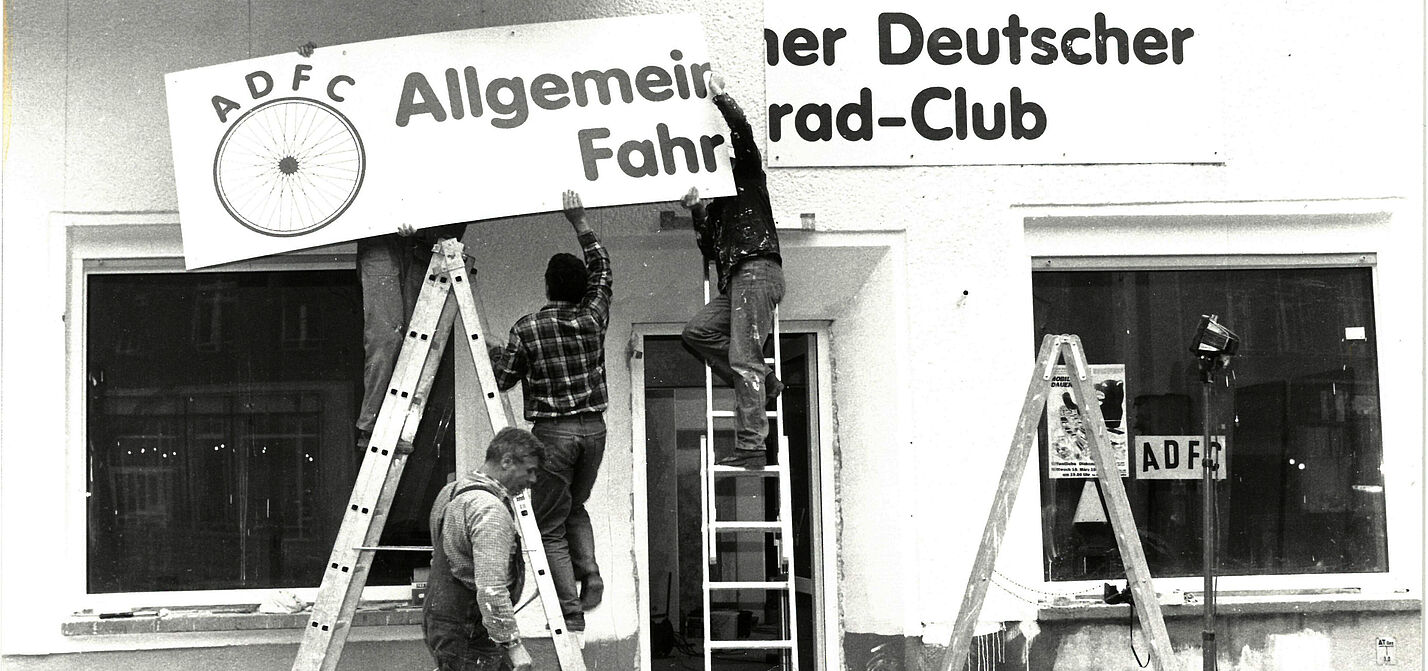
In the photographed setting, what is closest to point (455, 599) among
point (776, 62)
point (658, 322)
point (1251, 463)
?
point (658, 322)

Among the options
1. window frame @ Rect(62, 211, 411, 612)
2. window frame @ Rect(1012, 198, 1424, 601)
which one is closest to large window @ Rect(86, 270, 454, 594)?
window frame @ Rect(62, 211, 411, 612)

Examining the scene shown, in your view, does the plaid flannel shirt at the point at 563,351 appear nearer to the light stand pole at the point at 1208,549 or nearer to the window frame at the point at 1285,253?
the window frame at the point at 1285,253

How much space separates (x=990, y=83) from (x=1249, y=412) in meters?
2.10

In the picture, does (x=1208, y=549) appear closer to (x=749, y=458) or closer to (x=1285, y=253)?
(x=1285, y=253)

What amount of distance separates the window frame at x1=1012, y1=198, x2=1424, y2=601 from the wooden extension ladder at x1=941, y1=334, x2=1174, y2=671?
1.22 m

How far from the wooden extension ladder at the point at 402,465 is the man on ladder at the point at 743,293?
106 cm

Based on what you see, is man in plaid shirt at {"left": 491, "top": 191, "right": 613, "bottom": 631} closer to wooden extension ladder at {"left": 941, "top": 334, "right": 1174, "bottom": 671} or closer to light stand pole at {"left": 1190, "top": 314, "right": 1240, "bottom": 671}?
wooden extension ladder at {"left": 941, "top": 334, "right": 1174, "bottom": 671}

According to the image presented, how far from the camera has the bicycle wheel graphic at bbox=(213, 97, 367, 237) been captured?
584 cm

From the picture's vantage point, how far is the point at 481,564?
5020 mm

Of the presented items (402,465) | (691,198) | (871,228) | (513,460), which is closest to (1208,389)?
(871,228)

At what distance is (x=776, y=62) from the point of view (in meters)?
6.92

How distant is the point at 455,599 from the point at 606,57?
2368mm

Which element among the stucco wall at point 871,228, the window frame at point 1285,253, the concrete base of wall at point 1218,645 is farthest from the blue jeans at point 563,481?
the window frame at point 1285,253

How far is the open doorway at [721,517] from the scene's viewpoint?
738 cm
